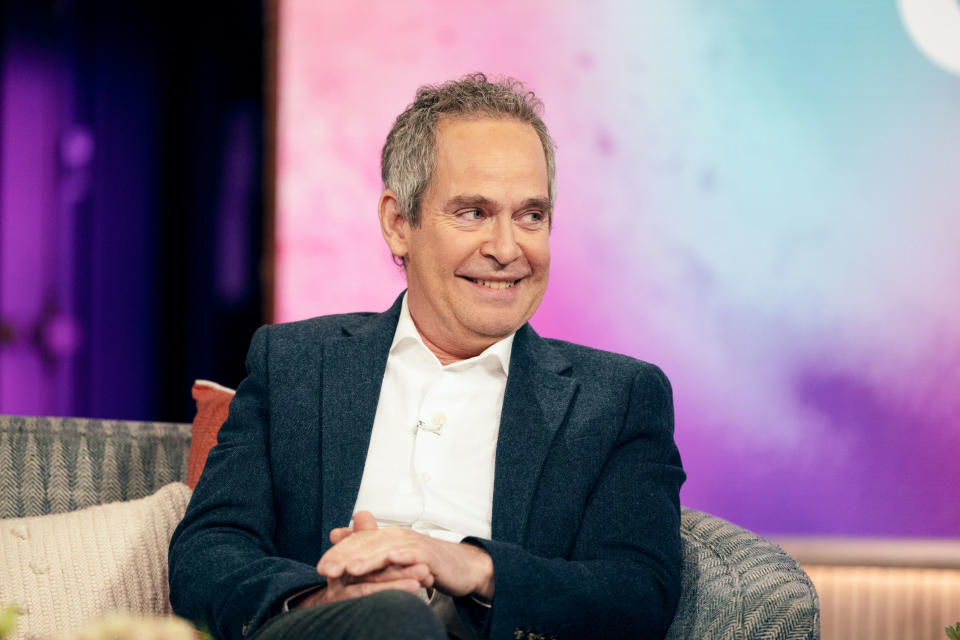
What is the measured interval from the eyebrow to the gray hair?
8 centimetres

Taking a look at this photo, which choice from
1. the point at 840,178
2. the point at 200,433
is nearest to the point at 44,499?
the point at 200,433

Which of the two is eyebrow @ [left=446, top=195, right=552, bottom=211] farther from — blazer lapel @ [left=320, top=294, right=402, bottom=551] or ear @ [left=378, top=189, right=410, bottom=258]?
blazer lapel @ [left=320, top=294, right=402, bottom=551]

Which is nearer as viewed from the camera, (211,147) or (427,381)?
(427,381)

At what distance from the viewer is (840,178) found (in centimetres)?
302

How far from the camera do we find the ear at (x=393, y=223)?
1.95 metres

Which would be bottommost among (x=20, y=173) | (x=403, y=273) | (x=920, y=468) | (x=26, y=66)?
(x=920, y=468)

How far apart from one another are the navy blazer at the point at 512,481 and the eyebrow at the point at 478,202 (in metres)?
0.25

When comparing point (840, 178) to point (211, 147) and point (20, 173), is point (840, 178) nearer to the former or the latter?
point (211, 147)

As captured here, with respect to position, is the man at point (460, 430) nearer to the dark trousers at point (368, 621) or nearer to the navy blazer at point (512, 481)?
the navy blazer at point (512, 481)

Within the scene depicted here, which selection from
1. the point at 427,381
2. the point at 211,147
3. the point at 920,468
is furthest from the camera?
the point at 211,147

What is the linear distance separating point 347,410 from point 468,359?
0.25m

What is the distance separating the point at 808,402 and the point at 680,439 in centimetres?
39

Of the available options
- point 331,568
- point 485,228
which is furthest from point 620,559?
point 485,228

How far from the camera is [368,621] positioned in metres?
1.19
